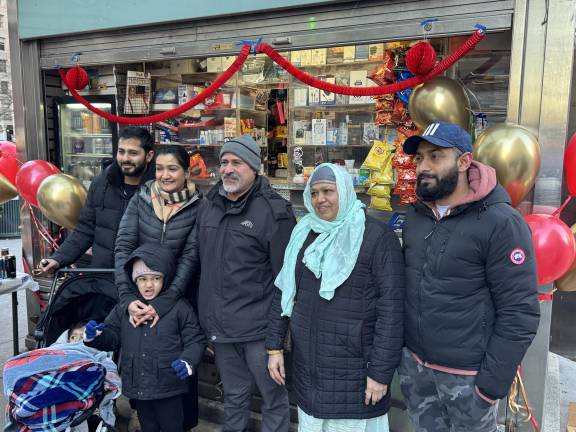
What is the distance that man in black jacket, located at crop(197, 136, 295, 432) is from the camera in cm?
279

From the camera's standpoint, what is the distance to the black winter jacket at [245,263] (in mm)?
2791

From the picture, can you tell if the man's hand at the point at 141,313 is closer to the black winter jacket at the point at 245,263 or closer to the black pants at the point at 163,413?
the black winter jacket at the point at 245,263

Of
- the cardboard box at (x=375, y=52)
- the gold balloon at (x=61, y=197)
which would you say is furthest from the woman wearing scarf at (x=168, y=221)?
the cardboard box at (x=375, y=52)

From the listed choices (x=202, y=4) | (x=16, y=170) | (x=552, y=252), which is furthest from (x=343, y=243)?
(x=16, y=170)

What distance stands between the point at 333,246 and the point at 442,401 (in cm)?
88

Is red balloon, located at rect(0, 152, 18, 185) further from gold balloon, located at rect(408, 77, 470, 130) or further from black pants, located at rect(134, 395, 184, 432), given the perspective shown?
gold balloon, located at rect(408, 77, 470, 130)

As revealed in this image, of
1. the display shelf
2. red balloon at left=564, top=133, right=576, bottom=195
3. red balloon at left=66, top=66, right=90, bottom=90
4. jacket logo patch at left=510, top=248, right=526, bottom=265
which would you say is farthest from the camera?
the display shelf

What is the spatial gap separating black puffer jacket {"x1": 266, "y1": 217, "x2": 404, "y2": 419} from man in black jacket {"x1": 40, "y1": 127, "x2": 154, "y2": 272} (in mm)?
1720

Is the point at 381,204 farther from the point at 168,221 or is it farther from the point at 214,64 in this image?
the point at 214,64

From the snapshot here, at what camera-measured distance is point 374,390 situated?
2.29 metres

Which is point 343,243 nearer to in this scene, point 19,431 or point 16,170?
point 19,431

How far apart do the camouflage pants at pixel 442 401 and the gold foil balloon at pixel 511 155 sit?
3.55 feet

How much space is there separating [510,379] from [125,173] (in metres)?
2.70

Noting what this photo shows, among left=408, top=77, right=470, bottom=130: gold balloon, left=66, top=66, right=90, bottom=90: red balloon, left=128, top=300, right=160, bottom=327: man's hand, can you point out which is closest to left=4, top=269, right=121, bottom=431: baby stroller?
left=128, top=300, right=160, bottom=327: man's hand
